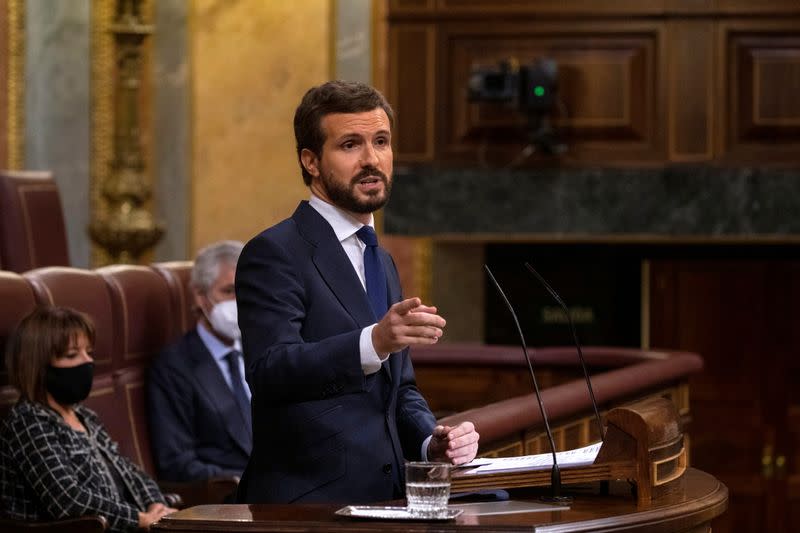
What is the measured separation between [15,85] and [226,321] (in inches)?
159

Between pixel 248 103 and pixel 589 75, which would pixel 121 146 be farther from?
pixel 589 75

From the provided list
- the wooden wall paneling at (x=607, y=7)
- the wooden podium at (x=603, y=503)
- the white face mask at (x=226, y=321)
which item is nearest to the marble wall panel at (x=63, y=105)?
the wooden wall paneling at (x=607, y=7)

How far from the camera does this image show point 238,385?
4078 millimetres

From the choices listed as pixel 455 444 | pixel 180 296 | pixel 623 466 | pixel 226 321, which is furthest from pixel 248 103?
pixel 623 466

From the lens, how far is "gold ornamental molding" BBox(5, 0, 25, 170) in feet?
24.8

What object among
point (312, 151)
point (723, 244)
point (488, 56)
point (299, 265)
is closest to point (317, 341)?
point (299, 265)

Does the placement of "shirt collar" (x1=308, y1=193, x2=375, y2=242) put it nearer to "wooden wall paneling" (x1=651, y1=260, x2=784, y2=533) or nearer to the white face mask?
the white face mask

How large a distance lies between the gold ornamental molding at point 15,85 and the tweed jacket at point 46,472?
452cm

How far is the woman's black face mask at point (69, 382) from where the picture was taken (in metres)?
3.28

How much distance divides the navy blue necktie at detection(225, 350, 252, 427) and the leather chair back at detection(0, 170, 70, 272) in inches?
75.4

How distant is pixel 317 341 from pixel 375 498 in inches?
10.9

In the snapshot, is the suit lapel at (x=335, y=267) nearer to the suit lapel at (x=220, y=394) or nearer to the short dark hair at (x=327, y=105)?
the short dark hair at (x=327, y=105)

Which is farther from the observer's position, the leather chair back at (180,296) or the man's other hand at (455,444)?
the leather chair back at (180,296)

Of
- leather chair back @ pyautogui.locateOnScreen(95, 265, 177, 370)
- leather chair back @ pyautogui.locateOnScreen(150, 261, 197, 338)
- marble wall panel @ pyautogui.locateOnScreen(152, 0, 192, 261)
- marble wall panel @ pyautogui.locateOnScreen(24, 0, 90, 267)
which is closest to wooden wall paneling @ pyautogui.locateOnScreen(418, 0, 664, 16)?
marble wall panel @ pyautogui.locateOnScreen(152, 0, 192, 261)
